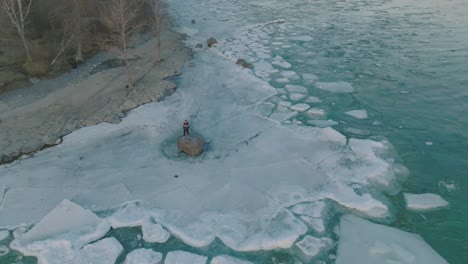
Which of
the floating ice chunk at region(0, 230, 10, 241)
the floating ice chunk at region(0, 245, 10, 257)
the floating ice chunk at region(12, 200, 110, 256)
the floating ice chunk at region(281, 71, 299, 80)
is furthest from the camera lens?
the floating ice chunk at region(281, 71, 299, 80)

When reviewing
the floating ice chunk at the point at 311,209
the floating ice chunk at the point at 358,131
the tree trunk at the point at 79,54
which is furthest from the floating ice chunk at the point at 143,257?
the tree trunk at the point at 79,54

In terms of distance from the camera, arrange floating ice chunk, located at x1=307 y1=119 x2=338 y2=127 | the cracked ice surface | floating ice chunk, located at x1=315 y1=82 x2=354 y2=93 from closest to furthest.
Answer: the cracked ice surface
floating ice chunk, located at x1=307 y1=119 x2=338 y2=127
floating ice chunk, located at x1=315 y1=82 x2=354 y2=93

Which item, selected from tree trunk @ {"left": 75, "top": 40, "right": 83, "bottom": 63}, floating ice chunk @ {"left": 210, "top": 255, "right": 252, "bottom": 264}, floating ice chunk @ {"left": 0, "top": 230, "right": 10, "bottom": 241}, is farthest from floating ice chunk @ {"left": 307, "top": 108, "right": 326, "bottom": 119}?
tree trunk @ {"left": 75, "top": 40, "right": 83, "bottom": 63}

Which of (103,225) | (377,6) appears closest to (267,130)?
(103,225)

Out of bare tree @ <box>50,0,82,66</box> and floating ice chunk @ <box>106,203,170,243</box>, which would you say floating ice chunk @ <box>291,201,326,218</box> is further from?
bare tree @ <box>50,0,82,66</box>

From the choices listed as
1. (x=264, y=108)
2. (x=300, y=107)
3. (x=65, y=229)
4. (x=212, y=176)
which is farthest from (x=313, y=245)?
(x=264, y=108)

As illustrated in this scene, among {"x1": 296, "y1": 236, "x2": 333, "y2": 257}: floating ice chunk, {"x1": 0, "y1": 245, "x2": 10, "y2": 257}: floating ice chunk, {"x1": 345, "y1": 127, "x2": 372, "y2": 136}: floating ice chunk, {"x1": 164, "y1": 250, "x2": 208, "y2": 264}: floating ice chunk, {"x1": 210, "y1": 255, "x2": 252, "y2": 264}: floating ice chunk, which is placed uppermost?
{"x1": 345, "y1": 127, "x2": 372, "y2": 136}: floating ice chunk

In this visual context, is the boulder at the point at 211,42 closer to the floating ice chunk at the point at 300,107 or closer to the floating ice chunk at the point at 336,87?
the floating ice chunk at the point at 336,87

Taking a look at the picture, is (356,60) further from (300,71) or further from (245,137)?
(245,137)
